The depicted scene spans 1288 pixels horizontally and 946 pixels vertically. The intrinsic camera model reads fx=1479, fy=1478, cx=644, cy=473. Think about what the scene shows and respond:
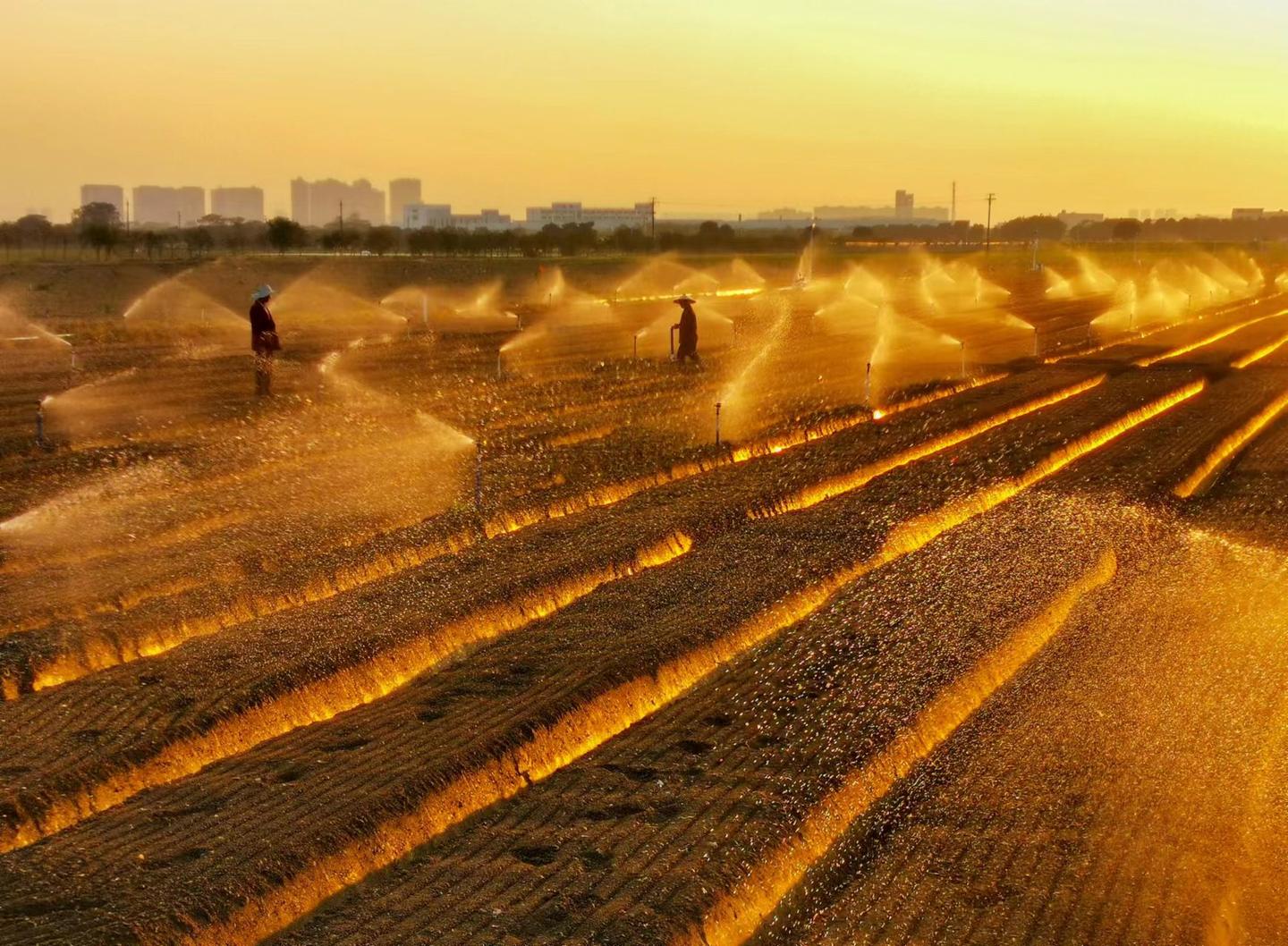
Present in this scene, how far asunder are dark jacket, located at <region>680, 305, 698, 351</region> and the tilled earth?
9.98 metres

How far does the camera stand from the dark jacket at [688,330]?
28.5 metres

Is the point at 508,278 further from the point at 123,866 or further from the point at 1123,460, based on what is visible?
the point at 123,866

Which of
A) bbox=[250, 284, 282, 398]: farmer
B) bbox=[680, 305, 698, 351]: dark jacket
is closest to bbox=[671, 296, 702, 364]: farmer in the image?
bbox=[680, 305, 698, 351]: dark jacket

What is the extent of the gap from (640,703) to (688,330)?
64.6 feet

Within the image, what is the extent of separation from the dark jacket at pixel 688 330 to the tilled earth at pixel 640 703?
9.98 metres

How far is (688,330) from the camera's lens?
2892 centimetres

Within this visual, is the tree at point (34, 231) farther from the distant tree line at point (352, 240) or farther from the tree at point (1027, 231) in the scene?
the tree at point (1027, 231)

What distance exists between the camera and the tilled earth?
275 inches

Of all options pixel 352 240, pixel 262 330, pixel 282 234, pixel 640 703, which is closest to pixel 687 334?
pixel 262 330

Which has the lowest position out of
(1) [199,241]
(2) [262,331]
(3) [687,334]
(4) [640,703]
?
(4) [640,703]

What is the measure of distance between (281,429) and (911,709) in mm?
13685

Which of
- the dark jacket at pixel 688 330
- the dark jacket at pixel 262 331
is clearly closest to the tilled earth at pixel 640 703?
the dark jacket at pixel 262 331

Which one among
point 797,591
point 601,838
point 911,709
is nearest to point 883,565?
point 797,591

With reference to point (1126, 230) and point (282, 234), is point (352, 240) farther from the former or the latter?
point (1126, 230)
